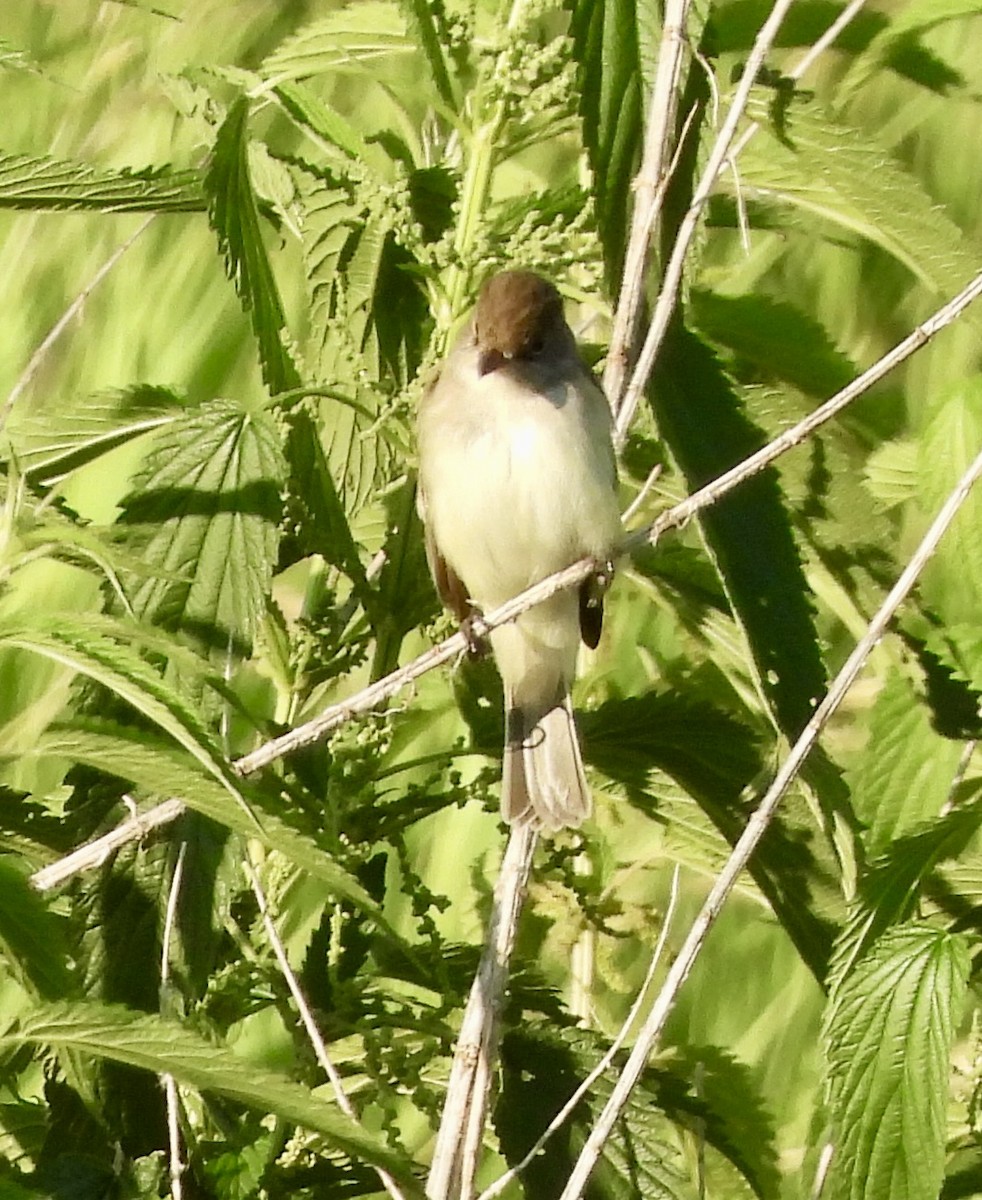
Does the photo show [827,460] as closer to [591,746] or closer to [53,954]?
[591,746]

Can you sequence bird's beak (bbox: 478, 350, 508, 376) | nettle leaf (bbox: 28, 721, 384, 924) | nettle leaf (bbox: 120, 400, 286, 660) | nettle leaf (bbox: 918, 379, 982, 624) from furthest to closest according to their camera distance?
bird's beak (bbox: 478, 350, 508, 376), nettle leaf (bbox: 918, 379, 982, 624), nettle leaf (bbox: 120, 400, 286, 660), nettle leaf (bbox: 28, 721, 384, 924)

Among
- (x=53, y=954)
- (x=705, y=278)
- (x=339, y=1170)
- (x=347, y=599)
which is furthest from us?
(x=705, y=278)

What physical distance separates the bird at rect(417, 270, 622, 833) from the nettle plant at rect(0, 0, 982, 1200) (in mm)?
73

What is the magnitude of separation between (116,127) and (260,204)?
2.08 meters

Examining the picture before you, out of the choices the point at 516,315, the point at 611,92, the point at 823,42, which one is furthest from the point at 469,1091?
the point at 823,42

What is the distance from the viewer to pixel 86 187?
6.15 feet

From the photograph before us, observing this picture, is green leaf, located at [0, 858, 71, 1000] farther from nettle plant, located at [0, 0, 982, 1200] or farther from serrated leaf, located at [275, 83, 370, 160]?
serrated leaf, located at [275, 83, 370, 160]

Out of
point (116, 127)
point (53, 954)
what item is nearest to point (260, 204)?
point (53, 954)

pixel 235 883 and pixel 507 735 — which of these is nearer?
pixel 235 883

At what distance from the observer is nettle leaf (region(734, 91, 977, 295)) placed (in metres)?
1.90

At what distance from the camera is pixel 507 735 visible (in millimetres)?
2152

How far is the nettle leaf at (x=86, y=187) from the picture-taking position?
1859 mm

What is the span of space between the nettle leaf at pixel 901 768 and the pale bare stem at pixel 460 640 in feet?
1.05

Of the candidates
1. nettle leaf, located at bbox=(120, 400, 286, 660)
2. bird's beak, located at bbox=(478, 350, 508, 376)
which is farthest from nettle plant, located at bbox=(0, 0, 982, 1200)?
bird's beak, located at bbox=(478, 350, 508, 376)
